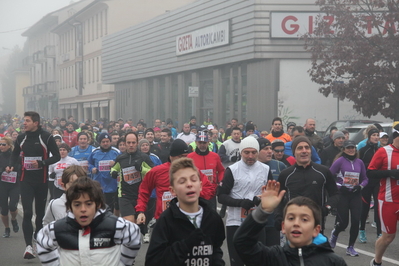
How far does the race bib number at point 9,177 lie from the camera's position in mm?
11445

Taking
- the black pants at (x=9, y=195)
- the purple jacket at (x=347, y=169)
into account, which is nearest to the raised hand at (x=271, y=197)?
the purple jacket at (x=347, y=169)

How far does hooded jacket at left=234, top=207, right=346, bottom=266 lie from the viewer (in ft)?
12.2

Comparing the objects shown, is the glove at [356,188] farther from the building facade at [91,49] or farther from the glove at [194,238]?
the building facade at [91,49]

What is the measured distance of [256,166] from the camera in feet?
23.5

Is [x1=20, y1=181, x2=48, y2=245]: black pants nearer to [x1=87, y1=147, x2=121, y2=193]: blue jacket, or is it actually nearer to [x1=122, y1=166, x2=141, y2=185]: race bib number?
[x1=122, y1=166, x2=141, y2=185]: race bib number

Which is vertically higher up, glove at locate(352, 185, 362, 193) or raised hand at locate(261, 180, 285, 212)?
raised hand at locate(261, 180, 285, 212)

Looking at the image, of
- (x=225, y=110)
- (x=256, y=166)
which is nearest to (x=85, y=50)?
(x=225, y=110)

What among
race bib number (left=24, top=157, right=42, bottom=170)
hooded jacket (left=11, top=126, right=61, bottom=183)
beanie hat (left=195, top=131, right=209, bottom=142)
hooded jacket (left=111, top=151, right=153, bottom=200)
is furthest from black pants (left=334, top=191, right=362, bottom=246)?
race bib number (left=24, top=157, right=42, bottom=170)

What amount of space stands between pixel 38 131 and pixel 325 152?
18.2ft

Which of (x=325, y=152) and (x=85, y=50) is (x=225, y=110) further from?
(x=85, y=50)

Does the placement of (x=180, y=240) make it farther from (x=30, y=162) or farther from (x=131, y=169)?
(x=131, y=169)

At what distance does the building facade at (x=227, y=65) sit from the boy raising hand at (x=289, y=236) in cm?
2407

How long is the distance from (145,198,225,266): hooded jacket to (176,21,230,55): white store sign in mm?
27383

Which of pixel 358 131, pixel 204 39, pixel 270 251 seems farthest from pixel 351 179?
pixel 204 39
